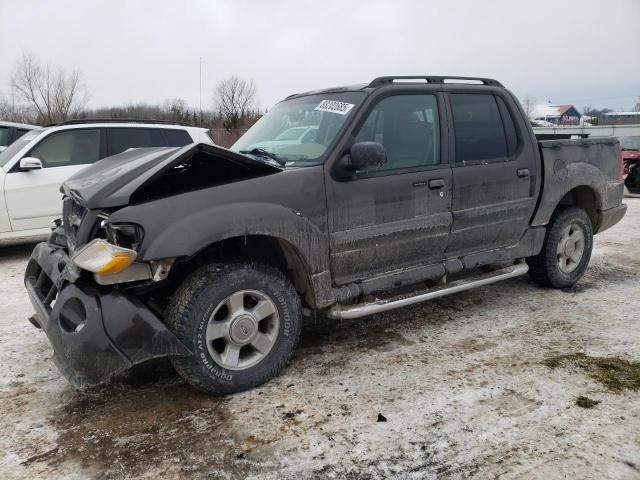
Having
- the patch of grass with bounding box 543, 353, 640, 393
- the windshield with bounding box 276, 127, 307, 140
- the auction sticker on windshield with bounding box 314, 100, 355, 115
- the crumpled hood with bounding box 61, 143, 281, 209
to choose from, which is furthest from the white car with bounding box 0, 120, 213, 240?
the patch of grass with bounding box 543, 353, 640, 393

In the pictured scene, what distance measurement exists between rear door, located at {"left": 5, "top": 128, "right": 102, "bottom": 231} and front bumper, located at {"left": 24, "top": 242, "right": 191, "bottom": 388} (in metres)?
4.56

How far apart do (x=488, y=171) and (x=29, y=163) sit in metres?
5.69

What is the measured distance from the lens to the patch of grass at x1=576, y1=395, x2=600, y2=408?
291cm

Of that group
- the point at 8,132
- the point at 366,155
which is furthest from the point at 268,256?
the point at 8,132

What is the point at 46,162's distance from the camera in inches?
276

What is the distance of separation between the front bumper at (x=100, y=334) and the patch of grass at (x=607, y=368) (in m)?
2.49

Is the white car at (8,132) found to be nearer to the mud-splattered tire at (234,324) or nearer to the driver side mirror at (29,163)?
the driver side mirror at (29,163)

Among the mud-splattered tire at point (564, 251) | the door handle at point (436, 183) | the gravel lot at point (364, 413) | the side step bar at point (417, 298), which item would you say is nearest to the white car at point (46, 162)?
the gravel lot at point (364, 413)

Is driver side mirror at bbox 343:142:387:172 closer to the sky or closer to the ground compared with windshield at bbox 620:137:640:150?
closer to the ground

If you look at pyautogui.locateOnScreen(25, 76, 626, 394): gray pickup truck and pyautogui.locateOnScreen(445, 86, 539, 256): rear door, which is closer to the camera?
pyautogui.locateOnScreen(25, 76, 626, 394): gray pickup truck

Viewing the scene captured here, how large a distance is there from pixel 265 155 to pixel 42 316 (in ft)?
5.86

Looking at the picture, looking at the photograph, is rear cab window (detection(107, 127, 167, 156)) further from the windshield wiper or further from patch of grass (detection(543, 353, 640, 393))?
patch of grass (detection(543, 353, 640, 393))

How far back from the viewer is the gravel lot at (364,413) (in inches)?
96.7

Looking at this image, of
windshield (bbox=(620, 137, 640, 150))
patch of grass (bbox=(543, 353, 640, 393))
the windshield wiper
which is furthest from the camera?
windshield (bbox=(620, 137, 640, 150))
